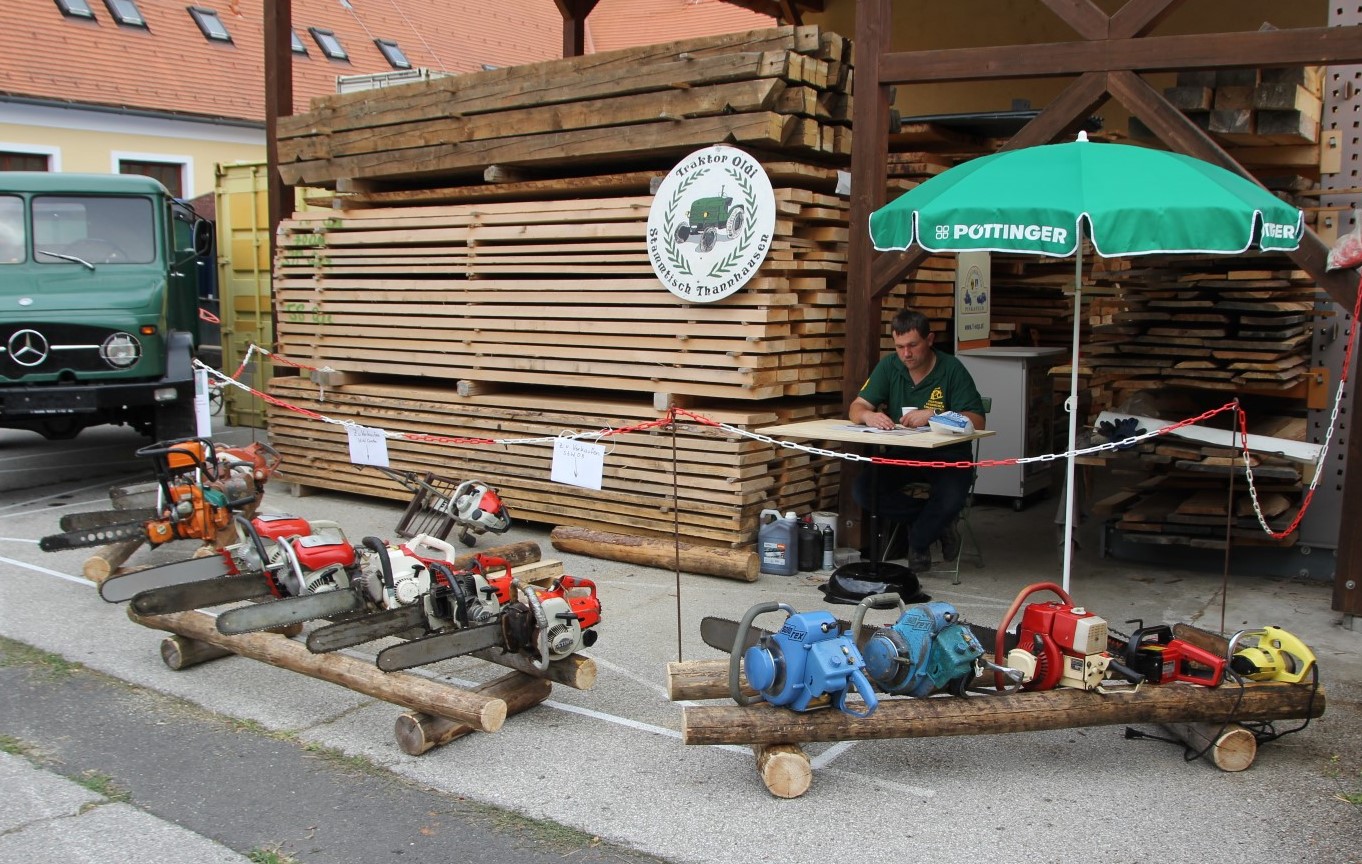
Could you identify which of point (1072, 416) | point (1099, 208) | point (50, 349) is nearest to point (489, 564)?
point (1072, 416)

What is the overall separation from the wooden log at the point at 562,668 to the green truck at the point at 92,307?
260 inches

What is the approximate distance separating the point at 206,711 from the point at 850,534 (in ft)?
13.7

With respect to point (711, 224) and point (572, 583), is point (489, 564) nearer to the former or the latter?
point (572, 583)

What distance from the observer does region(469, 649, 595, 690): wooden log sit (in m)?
5.11

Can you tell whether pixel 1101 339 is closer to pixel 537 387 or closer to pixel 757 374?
pixel 757 374

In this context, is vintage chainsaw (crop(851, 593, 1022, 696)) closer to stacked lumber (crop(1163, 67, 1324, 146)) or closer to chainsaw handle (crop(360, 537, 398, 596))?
chainsaw handle (crop(360, 537, 398, 596))

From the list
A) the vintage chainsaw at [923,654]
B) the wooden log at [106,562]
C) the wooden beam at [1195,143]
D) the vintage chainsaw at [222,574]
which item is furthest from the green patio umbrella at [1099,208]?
the wooden log at [106,562]

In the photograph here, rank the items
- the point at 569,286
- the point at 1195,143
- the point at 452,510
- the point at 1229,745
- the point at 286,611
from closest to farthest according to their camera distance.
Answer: the point at 1229,745
the point at 286,611
the point at 1195,143
the point at 452,510
the point at 569,286

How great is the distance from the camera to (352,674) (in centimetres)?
509

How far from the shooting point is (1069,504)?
6.62 m

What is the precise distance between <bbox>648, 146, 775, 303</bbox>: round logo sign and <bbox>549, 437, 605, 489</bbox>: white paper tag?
120cm

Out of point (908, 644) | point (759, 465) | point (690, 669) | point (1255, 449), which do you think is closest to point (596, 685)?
point (690, 669)

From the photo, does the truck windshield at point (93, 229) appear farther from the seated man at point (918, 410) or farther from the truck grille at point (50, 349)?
the seated man at point (918, 410)

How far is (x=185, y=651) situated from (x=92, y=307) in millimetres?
5550
